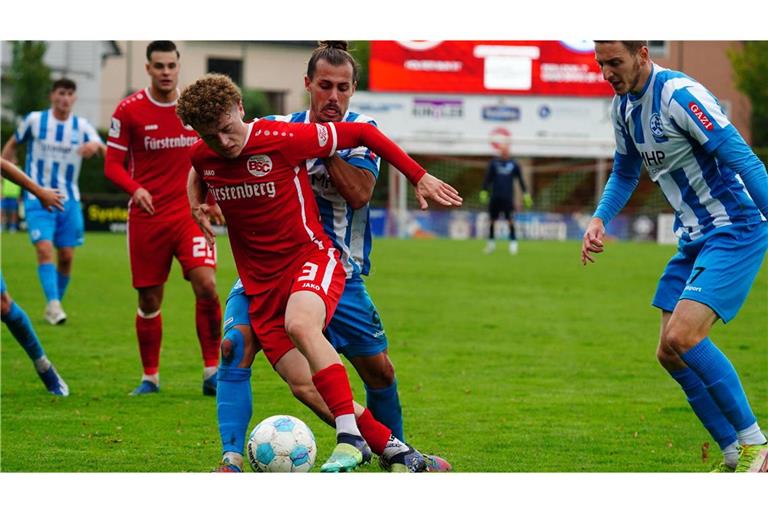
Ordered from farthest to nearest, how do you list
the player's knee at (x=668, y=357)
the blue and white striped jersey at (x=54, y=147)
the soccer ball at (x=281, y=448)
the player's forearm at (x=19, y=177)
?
the blue and white striped jersey at (x=54, y=147) < the player's forearm at (x=19, y=177) < the player's knee at (x=668, y=357) < the soccer ball at (x=281, y=448)

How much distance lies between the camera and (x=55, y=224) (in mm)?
12344

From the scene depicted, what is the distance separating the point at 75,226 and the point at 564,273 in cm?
923

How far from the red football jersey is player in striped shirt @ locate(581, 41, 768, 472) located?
3.48 meters

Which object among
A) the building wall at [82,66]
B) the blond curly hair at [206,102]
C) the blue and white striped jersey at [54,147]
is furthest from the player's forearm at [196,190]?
the building wall at [82,66]

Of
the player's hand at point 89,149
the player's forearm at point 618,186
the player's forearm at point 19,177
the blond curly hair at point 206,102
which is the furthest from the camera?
the player's hand at point 89,149

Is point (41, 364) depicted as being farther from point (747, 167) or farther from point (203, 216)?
point (747, 167)

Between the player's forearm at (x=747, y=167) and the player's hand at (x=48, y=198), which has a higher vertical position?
the player's forearm at (x=747, y=167)

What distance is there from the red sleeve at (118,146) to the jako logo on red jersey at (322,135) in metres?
2.89

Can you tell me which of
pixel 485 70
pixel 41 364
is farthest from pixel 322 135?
pixel 485 70

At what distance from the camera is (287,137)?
210 inches

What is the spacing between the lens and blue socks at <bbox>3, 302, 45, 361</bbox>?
25.4 ft

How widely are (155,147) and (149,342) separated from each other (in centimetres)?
133

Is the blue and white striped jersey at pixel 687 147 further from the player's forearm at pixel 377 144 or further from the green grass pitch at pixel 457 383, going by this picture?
the green grass pitch at pixel 457 383

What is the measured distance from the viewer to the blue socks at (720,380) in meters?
5.48
